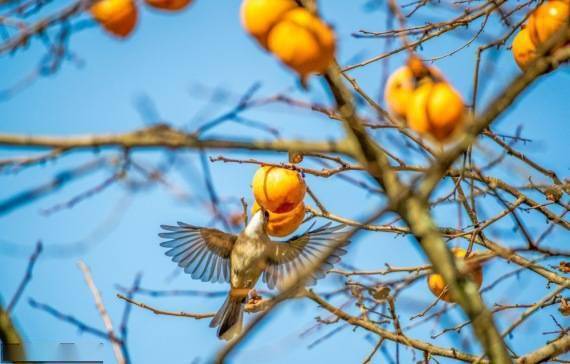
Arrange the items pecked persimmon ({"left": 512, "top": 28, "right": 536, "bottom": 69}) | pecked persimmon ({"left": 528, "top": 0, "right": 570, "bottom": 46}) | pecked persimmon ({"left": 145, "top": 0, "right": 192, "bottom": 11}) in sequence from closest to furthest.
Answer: pecked persimmon ({"left": 145, "top": 0, "right": 192, "bottom": 11}), pecked persimmon ({"left": 528, "top": 0, "right": 570, "bottom": 46}), pecked persimmon ({"left": 512, "top": 28, "right": 536, "bottom": 69})

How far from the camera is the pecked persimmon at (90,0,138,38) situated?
1.90 meters

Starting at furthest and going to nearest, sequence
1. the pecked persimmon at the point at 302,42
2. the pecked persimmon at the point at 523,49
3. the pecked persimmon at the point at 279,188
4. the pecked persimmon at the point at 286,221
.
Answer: the pecked persimmon at the point at 286,221, the pecked persimmon at the point at 279,188, the pecked persimmon at the point at 523,49, the pecked persimmon at the point at 302,42

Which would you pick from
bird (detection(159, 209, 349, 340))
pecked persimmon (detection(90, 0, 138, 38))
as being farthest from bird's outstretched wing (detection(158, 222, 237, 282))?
pecked persimmon (detection(90, 0, 138, 38))

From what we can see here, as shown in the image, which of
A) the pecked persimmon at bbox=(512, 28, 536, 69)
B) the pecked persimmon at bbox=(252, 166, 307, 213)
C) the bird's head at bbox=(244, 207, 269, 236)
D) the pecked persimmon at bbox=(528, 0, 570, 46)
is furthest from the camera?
the bird's head at bbox=(244, 207, 269, 236)

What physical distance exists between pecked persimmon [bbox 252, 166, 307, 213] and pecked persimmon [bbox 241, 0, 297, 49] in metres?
1.11

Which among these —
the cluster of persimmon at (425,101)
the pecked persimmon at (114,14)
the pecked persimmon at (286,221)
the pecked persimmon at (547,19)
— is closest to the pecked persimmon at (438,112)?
the cluster of persimmon at (425,101)

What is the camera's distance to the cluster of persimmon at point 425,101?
5.67 feet

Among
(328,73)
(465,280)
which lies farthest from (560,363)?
(328,73)

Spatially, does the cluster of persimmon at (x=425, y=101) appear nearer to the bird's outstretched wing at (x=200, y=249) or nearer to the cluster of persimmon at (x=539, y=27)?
the cluster of persimmon at (x=539, y=27)

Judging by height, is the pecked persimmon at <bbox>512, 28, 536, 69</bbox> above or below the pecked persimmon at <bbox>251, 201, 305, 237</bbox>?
below

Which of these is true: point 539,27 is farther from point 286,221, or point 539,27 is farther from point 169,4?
point 286,221

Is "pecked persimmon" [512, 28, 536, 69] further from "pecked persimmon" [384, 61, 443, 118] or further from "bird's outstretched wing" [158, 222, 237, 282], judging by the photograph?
"bird's outstretched wing" [158, 222, 237, 282]

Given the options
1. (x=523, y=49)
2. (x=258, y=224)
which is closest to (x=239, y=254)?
(x=258, y=224)

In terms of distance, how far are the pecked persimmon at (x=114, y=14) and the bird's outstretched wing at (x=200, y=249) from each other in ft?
6.31
